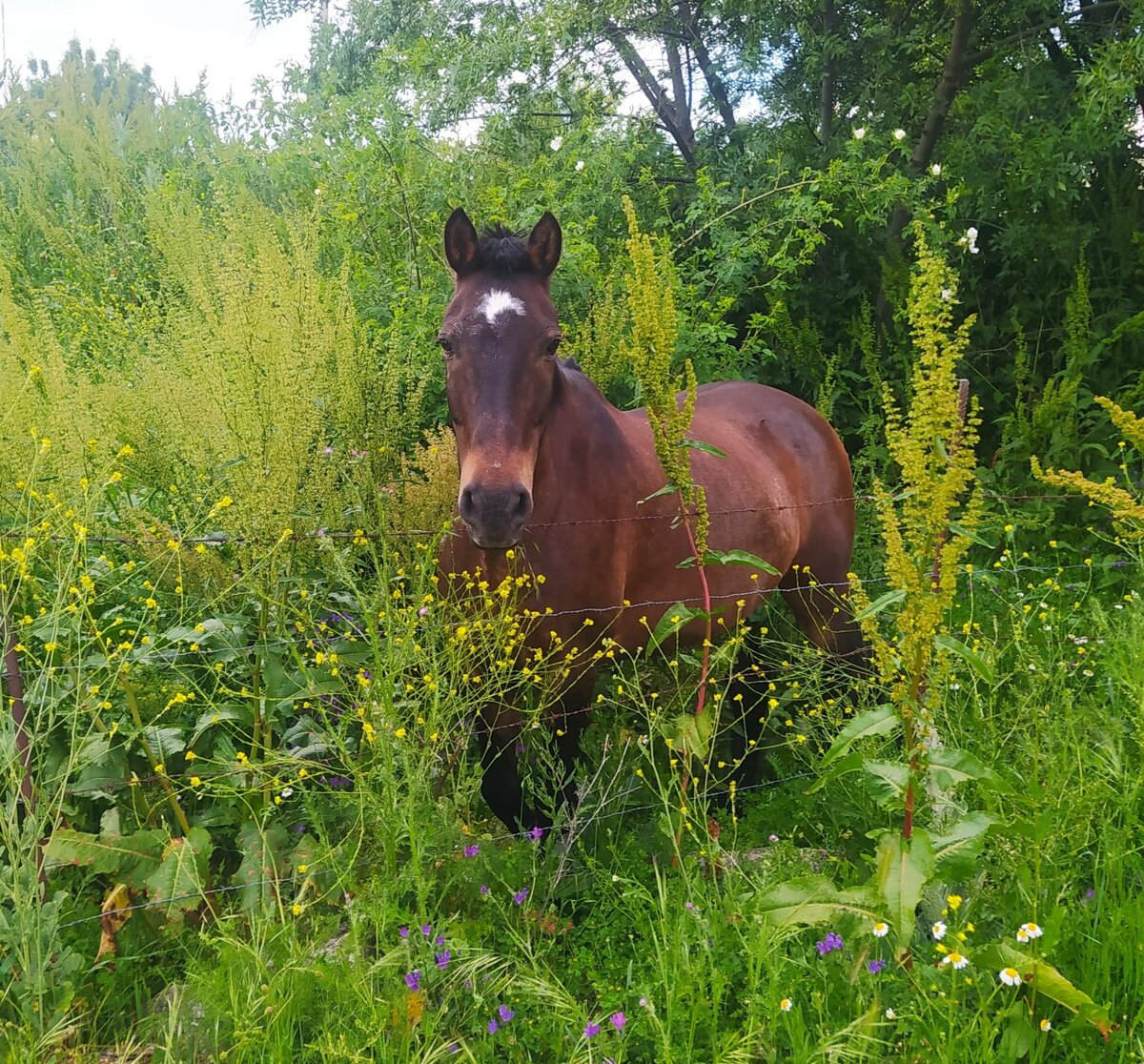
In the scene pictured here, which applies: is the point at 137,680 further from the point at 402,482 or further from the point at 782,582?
the point at 782,582

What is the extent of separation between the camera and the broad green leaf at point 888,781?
189 centimetres

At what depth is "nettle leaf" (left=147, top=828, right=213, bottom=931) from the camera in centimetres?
219

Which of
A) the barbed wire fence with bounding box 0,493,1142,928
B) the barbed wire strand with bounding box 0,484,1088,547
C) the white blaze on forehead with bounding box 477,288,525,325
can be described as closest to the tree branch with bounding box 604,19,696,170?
the white blaze on forehead with bounding box 477,288,525,325

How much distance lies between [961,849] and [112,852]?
210 cm

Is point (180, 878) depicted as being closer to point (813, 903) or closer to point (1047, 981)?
point (813, 903)

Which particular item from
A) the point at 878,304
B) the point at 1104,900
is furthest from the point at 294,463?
the point at 878,304

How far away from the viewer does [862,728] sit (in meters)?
1.83

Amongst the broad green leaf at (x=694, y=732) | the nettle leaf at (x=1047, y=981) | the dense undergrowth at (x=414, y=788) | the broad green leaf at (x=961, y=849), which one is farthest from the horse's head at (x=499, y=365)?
the nettle leaf at (x=1047, y=981)

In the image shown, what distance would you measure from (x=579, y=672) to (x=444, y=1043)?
1288 millimetres

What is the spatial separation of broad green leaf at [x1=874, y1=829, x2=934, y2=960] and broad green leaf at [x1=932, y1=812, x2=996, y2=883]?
0.14 ft

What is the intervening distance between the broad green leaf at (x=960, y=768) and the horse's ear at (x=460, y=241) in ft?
7.02

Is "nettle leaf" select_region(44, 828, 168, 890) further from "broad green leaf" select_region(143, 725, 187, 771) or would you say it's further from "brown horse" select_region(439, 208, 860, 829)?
"brown horse" select_region(439, 208, 860, 829)

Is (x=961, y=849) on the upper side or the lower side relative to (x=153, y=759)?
lower

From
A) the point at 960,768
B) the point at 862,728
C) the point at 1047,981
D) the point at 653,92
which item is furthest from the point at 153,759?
the point at 653,92
